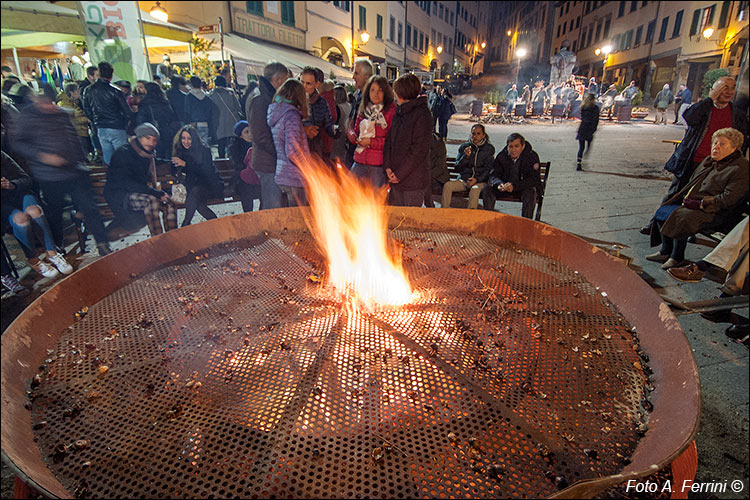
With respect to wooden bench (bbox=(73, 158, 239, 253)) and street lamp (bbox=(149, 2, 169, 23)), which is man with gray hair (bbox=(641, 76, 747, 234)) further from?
street lamp (bbox=(149, 2, 169, 23))

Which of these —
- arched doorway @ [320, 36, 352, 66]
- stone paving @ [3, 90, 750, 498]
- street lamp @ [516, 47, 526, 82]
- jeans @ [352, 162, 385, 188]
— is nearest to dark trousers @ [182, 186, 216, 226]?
stone paving @ [3, 90, 750, 498]

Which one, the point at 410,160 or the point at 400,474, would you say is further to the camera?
the point at 410,160

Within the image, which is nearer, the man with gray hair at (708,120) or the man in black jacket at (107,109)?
the man with gray hair at (708,120)

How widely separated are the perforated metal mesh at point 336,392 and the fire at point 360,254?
5.7 inches

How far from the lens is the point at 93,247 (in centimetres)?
498

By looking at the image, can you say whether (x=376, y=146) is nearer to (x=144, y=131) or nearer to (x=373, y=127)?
(x=373, y=127)

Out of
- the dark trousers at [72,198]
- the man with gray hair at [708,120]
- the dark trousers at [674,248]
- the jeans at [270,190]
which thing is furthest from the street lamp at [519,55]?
the dark trousers at [72,198]

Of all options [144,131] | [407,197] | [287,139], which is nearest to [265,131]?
[287,139]

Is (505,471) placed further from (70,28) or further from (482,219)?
(70,28)

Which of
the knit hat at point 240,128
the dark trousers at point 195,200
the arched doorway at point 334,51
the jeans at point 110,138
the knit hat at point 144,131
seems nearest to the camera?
the knit hat at point 144,131

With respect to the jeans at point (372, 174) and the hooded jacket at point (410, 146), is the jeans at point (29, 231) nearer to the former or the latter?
the jeans at point (372, 174)

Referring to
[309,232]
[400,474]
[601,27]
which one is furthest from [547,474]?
[601,27]

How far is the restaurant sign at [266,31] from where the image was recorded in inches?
711

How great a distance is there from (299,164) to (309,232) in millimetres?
1294
